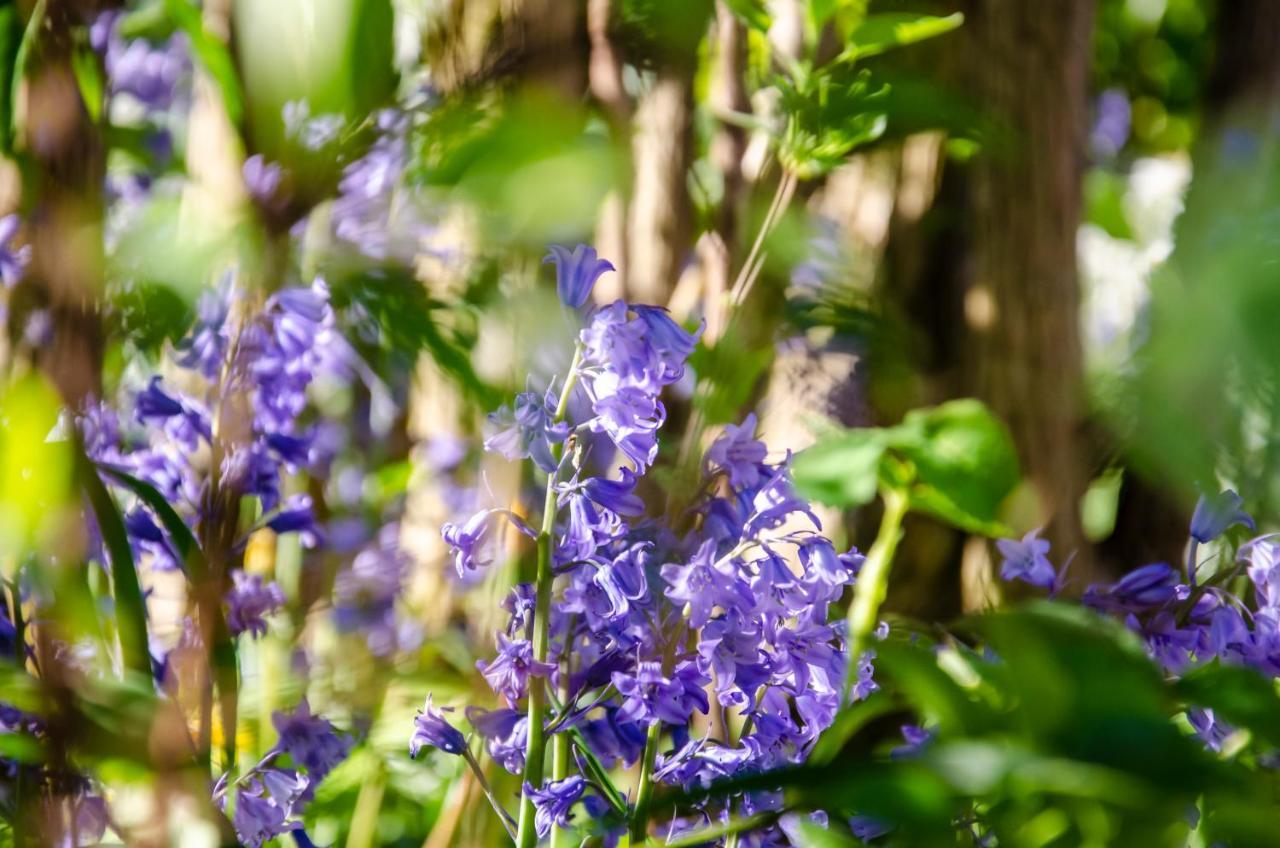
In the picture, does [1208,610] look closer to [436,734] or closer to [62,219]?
[436,734]

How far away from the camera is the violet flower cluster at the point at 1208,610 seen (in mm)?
520

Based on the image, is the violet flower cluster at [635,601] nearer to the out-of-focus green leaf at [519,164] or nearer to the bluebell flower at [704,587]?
the bluebell flower at [704,587]

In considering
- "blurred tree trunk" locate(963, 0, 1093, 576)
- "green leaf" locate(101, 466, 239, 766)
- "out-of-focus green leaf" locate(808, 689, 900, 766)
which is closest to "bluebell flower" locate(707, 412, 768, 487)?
"out-of-focus green leaf" locate(808, 689, 900, 766)

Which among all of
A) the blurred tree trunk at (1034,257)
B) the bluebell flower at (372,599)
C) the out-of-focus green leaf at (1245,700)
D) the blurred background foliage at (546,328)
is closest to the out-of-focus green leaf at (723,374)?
the blurred background foliage at (546,328)

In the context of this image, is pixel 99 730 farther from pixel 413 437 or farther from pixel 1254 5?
pixel 1254 5

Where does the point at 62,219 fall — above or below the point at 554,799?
above

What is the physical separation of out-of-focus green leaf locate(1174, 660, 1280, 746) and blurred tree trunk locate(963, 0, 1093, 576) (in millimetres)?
830

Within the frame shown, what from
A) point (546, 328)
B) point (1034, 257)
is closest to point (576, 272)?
point (546, 328)

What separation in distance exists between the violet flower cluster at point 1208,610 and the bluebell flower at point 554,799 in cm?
25

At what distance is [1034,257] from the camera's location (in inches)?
45.2

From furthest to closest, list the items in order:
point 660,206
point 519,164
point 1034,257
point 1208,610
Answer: point 1034,257 < point 660,206 < point 1208,610 < point 519,164

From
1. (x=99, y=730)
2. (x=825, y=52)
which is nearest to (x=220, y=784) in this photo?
(x=99, y=730)

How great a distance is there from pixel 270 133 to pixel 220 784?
1.09 ft

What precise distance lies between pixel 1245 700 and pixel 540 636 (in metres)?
0.23
